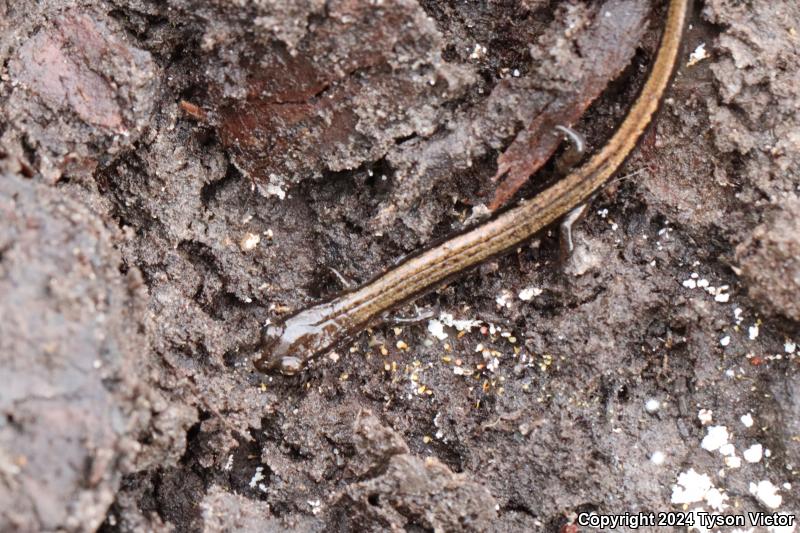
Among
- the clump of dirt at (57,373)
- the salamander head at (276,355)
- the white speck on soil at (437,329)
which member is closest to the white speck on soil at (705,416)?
the white speck on soil at (437,329)

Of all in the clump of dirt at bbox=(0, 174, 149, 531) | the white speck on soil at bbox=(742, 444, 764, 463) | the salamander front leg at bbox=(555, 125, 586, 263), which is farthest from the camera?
the white speck on soil at bbox=(742, 444, 764, 463)

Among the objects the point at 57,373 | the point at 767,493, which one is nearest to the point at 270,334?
the point at 57,373

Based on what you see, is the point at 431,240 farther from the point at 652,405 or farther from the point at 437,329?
the point at 652,405

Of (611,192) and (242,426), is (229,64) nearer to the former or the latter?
(242,426)

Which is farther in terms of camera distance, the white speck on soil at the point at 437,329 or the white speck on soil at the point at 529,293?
the white speck on soil at the point at 437,329

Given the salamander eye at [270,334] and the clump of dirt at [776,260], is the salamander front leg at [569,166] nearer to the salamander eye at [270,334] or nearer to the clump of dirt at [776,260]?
the clump of dirt at [776,260]

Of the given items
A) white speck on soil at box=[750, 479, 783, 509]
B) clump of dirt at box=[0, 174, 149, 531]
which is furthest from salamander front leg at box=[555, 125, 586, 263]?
clump of dirt at box=[0, 174, 149, 531]

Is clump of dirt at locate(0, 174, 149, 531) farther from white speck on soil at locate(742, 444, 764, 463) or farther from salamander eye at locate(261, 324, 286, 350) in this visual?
white speck on soil at locate(742, 444, 764, 463)
